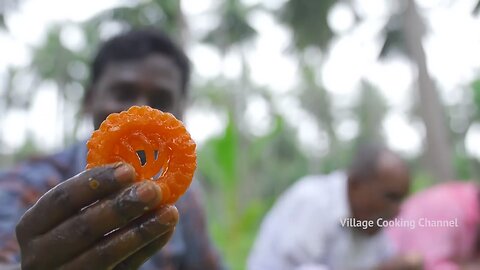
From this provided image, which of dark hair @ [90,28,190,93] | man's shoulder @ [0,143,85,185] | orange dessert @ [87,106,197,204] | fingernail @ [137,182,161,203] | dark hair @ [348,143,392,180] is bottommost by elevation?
fingernail @ [137,182,161,203]

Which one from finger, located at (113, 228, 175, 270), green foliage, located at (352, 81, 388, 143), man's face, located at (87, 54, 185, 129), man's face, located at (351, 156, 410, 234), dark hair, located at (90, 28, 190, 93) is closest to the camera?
finger, located at (113, 228, 175, 270)

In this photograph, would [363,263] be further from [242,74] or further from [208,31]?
[242,74]

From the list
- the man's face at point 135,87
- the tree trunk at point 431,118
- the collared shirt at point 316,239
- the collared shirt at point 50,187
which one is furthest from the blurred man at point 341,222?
the tree trunk at point 431,118

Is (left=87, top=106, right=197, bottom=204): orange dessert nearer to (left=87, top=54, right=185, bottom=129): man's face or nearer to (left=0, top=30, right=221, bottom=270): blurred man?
(left=0, top=30, right=221, bottom=270): blurred man

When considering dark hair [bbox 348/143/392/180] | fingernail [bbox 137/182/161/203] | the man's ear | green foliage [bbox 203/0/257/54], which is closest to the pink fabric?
dark hair [bbox 348/143/392/180]

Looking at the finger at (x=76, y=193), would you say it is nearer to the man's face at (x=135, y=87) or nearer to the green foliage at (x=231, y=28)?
the man's face at (x=135, y=87)

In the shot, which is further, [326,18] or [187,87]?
[326,18]

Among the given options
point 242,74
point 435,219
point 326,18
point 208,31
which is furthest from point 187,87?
point 242,74
